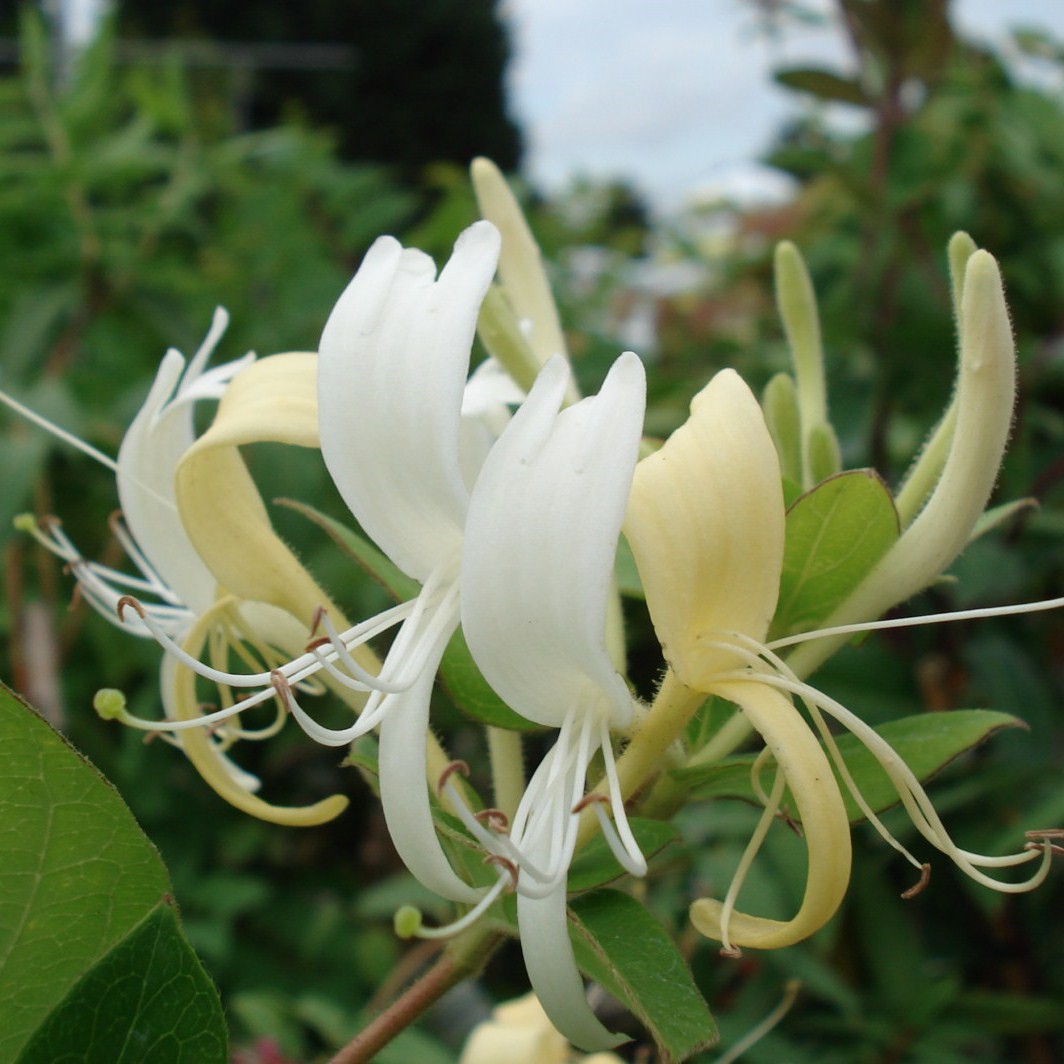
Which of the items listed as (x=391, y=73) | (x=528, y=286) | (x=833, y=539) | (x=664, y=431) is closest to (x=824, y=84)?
(x=664, y=431)

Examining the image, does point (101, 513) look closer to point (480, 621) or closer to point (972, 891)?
point (972, 891)

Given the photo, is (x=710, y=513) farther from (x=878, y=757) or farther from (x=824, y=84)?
(x=824, y=84)

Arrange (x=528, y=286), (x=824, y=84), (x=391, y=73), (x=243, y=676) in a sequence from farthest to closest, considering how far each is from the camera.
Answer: (x=391, y=73) < (x=824, y=84) < (x=528, y=286) < (x=243, y=676)

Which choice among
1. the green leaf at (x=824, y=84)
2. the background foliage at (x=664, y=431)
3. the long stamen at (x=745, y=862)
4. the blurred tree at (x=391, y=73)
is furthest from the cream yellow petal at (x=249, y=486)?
the blurred tree at (x=391, y=73)

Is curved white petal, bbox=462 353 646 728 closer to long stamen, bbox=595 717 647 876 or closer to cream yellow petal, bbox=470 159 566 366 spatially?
long stamen, bbox=595 717 647 876

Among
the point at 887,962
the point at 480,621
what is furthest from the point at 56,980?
the point at 887,962

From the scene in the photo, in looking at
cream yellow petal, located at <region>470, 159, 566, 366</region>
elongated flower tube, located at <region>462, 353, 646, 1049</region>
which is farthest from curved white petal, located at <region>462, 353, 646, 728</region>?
cream yellow petal, located at <region>470, 159, 566, 366</region>
